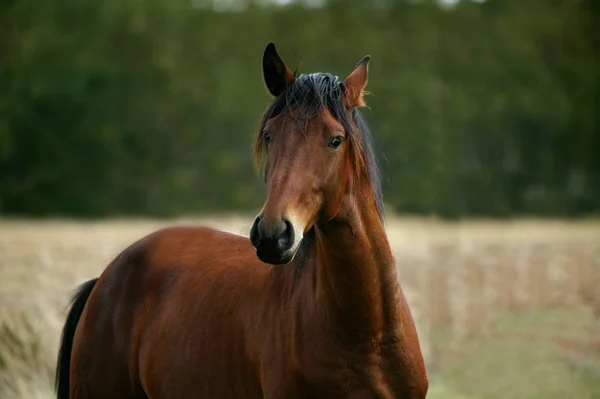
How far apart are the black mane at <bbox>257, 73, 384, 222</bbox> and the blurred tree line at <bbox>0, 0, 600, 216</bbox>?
25.6 metres

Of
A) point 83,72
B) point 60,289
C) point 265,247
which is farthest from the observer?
point 83,72

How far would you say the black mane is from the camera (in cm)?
399

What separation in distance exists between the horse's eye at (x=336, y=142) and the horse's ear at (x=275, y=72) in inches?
17.3

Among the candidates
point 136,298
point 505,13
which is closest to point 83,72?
point 505,13

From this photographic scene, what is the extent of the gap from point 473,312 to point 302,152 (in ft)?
37.4

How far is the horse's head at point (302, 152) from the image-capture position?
3.63 metres

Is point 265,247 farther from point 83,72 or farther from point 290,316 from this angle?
point 83,72

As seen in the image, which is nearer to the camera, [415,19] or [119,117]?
[119,117]

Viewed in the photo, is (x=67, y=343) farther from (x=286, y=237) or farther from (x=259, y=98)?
(x=259, y=98)

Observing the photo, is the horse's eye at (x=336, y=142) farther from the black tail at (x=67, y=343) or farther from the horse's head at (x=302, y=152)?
the black tail at (x=67, y=343)

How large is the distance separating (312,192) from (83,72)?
32.7 meters

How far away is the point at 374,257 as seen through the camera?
13.8 ft

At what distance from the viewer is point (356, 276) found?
13.6ft

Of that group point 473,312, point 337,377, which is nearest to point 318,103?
point 337,377
